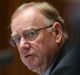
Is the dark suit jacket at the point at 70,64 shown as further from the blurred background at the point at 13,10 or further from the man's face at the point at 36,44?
the blurred background at the point at 13,10

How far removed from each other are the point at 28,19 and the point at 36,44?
0.50 feet

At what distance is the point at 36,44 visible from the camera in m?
1.52

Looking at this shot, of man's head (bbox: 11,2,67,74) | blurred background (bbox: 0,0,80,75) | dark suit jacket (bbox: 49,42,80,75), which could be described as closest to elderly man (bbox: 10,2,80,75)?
man's head (bbox: 11,2,67,74)

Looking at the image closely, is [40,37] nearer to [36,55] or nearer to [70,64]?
[36,55]

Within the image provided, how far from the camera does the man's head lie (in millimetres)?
1510

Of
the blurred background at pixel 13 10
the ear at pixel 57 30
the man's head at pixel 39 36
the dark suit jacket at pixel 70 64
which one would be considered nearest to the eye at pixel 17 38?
the man's head at pixel 39 36

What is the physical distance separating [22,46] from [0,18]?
1.64 m

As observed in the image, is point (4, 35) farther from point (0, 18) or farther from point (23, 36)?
point (23, 36)

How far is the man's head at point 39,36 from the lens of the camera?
1.51m

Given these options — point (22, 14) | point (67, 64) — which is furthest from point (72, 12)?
point (67, 64)

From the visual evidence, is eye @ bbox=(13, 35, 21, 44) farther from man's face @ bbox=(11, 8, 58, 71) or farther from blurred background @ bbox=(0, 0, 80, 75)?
blurred background @ bbox=(0, 0, 80, 75)

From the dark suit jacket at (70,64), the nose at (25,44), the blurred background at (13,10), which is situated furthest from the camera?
the blurred background at (13,10)

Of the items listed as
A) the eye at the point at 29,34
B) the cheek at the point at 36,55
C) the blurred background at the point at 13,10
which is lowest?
the blurred background at the point at 13,10

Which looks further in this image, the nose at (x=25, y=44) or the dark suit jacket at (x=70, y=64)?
the nose at (x=25, y=44)
